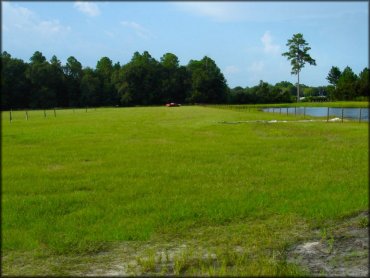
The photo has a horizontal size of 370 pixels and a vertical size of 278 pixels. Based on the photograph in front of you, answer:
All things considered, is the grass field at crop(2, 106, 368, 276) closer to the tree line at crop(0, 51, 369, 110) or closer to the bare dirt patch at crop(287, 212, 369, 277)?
the bare dirt patch at crop(287, 212, 369, 277)

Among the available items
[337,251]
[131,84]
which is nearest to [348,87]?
[131,84]

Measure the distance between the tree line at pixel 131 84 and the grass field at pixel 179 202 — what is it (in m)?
2.07

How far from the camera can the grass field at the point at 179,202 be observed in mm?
5898

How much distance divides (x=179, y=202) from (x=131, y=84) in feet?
35.3

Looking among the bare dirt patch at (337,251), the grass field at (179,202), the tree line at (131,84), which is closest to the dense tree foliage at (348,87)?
the tree line at (131,84)

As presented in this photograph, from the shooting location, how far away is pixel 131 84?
61.0ft

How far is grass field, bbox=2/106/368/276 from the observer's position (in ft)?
19.4

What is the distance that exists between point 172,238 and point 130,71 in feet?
36.4

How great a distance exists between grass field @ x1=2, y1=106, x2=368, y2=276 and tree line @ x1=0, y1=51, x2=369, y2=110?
2066 millimetres

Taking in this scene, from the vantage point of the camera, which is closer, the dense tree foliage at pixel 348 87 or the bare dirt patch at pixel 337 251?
the bare dirt patch at pixel 337 251

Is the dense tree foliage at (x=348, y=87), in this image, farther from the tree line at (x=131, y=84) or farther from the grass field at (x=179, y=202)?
the grass field at (x=179, y=202)

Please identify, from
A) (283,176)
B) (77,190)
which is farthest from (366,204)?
(77,190)

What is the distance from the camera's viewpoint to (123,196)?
9.23 meters

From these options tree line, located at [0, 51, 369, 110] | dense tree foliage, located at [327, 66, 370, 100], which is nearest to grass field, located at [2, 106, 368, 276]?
tree line, located at [0, 51, 369, 110]
